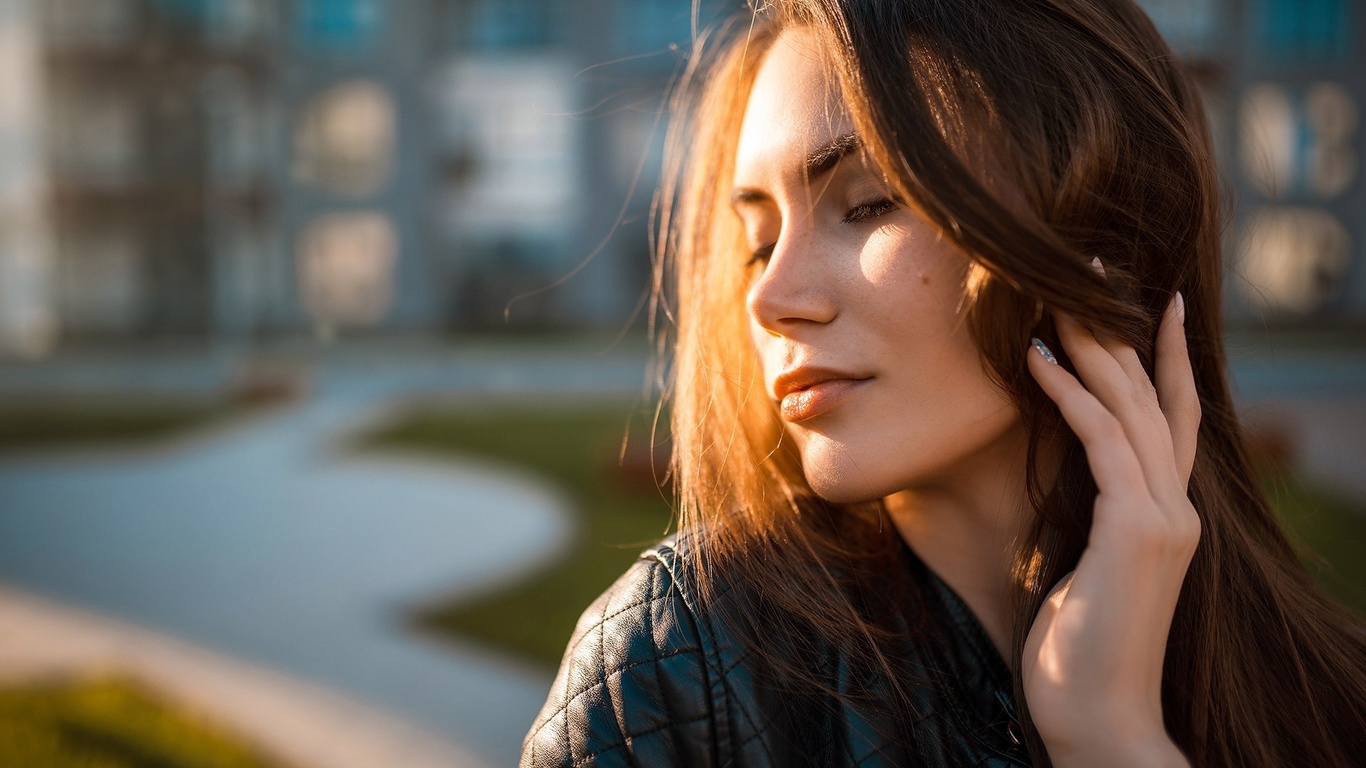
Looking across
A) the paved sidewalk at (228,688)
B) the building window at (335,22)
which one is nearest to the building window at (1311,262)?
the building window at (335,22)

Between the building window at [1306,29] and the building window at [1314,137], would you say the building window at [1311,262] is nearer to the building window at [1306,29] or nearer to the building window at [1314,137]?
the building window at [1314,137]

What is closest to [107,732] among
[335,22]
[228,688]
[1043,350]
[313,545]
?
[228,688]

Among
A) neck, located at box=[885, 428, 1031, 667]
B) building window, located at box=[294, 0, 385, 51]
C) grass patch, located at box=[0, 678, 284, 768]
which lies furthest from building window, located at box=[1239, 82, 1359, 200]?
neck, located at box=[885, 428, 1031, 667]

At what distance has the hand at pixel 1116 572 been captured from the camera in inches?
49.2

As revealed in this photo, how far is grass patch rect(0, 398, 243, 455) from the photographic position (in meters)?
11.1

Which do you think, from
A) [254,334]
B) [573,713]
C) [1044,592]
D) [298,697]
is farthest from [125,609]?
[254,334]

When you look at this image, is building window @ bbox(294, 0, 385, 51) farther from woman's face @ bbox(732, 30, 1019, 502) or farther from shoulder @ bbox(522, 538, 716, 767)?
shoulder @ bbox(522, 538, 716, 767)

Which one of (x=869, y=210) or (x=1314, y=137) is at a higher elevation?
(x=1314, y=137)

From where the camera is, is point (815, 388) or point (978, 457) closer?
point (815, 388)

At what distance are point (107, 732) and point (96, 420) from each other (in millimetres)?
10405

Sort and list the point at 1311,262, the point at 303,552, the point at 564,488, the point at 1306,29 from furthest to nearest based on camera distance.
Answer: the point at 1311,262 < the point at 1306,29 < the point at 564,488 < the point at 303,552

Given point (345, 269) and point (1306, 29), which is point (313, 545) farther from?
point (1306, 29)

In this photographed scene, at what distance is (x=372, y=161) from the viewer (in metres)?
27.4

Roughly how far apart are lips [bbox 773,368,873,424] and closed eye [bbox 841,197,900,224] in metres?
0.22
